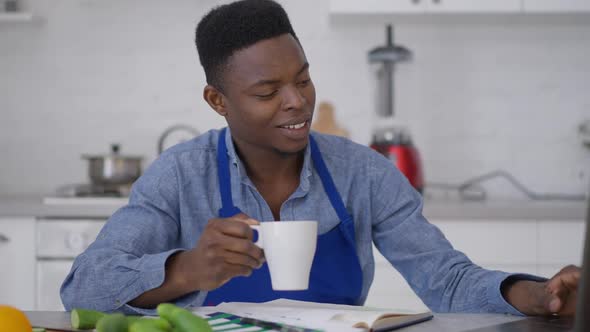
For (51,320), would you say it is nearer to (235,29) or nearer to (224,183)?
(224,183)

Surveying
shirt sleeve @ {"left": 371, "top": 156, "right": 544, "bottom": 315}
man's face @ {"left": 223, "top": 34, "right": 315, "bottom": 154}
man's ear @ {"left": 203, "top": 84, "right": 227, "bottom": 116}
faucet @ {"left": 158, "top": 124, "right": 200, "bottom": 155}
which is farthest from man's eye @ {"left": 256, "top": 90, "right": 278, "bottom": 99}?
faucet @ {"left": 158, "top": 124, "right": 200, "bottom": 155}

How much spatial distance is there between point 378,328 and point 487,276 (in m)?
0.33

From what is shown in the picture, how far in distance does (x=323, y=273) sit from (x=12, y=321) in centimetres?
64

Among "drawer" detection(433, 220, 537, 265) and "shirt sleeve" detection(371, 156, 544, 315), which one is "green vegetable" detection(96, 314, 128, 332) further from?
"drawer" detection(433, 220, 537, 265)

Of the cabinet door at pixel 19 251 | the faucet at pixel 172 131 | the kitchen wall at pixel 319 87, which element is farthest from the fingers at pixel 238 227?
the kitchen wall at pixel 319 87

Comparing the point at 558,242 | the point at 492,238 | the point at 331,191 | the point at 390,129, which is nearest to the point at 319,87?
the point at 390,129

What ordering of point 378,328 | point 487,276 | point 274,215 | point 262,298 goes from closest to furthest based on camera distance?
1. point 378,328
2. point 487,276
3. point 262,298
4. point 274,215

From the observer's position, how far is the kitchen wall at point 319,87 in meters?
3.21

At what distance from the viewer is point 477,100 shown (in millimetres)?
3219

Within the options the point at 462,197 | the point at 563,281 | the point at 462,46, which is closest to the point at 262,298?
the point at 563,281

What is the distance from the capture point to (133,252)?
127 cm

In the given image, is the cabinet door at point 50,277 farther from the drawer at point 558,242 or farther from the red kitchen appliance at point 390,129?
the drawer at point 558,242

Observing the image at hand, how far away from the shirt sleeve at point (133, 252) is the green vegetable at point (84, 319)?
140 mm

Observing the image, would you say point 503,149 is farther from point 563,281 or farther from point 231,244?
point 231,244
